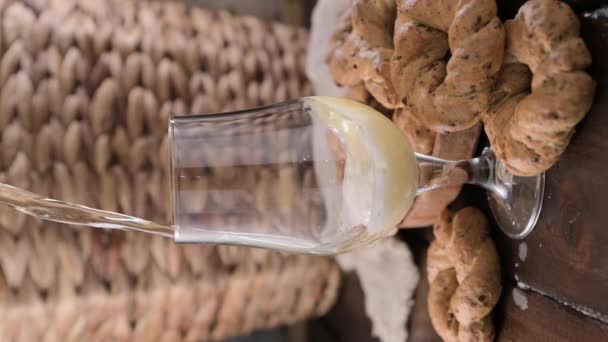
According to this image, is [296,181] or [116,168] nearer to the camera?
[296,181]

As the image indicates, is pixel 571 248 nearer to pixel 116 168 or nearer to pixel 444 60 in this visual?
pixel 444 60

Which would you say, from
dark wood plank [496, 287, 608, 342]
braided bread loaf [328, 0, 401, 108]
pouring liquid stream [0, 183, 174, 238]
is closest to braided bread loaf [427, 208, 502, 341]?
dark wood plank [496, 287, 608, 342]

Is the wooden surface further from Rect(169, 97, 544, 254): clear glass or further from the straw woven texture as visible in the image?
the straw woven texture

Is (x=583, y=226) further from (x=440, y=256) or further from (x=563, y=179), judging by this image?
(x=440, y=256)

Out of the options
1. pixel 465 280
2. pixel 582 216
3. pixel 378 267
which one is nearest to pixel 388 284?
pixel 378 267

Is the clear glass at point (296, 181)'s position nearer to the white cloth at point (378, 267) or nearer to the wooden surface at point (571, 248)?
the wooden surface at point (571, 248)
